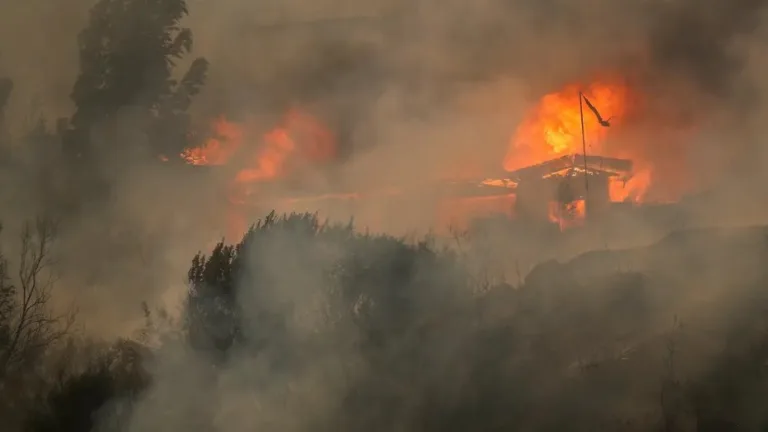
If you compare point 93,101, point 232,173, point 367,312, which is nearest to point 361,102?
point 232,173

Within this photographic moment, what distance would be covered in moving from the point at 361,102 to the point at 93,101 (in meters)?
2.37

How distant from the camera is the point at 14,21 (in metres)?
6.59

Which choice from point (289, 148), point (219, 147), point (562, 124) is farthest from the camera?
point (219, 147)

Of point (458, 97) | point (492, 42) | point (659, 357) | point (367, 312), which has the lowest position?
point (659, 357)

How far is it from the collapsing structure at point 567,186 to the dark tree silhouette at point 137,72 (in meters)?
2.92

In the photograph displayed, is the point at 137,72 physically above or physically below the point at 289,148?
above

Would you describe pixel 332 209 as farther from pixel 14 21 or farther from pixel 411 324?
pixel 14 21

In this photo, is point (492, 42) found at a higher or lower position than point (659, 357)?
higher

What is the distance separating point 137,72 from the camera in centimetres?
647

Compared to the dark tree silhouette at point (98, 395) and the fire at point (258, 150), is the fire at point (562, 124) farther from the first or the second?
the dark tree silhouette at point (98, 395)

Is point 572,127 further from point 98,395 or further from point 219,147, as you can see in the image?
point 98,395

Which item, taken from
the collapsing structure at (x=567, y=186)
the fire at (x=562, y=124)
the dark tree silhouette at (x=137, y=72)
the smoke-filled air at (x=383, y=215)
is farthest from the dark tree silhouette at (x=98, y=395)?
the fire at (x=562, y=124)

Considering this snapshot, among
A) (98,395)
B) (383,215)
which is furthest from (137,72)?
(98,395)

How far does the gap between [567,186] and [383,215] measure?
1405mm
